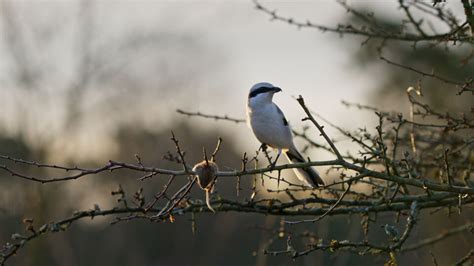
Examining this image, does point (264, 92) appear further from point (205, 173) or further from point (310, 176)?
point (205, 173)

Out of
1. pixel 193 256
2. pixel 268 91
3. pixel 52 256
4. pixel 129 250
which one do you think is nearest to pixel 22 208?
pixel 52 256

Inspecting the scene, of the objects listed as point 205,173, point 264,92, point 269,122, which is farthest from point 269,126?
point 205,173

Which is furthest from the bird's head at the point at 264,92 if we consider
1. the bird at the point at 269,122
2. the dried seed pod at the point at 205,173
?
the dried seed pod at the point at 205,173

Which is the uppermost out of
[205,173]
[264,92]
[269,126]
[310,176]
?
[264,92]

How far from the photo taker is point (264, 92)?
5746 millimetres

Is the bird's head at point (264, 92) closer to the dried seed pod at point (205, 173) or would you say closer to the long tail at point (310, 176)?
the long tail at point (310, 176)

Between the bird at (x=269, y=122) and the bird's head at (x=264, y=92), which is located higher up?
the bird's head at (x=264, y=92)

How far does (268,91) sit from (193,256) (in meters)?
14.3

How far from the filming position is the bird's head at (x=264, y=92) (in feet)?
18.8

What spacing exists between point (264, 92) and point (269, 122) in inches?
10.0

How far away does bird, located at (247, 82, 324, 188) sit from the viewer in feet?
18.2

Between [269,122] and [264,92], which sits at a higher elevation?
[264,92]

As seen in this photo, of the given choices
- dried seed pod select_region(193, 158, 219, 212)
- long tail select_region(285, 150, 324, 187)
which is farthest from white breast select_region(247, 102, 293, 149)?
dried seed pod select_region(193, 158, 219, 212)

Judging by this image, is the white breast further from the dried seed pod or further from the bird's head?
the dried seed pod
